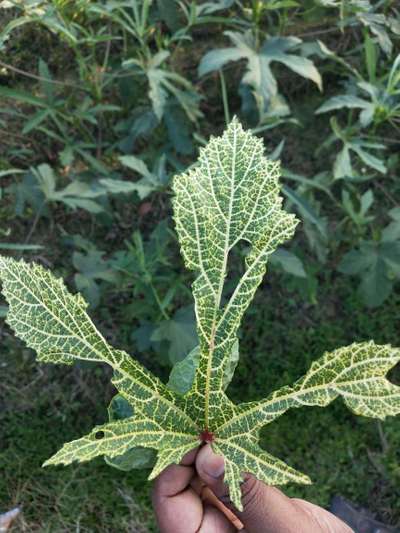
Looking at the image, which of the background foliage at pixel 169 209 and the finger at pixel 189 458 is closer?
the finger at pixel 189 458

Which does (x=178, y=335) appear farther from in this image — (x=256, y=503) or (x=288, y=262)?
(x=256, y=503)

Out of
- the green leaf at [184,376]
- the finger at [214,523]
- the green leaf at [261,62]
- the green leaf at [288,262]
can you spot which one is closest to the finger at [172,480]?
the finger at [214,523]

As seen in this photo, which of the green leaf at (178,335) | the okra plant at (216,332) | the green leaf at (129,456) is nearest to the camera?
the okra plant at (216,332)

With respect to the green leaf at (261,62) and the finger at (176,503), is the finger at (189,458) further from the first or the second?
the green leaf at (261,62)

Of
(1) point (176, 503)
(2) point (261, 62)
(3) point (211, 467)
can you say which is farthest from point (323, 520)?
(2) point (261, 62)

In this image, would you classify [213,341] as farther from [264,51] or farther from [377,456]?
[377,456]
